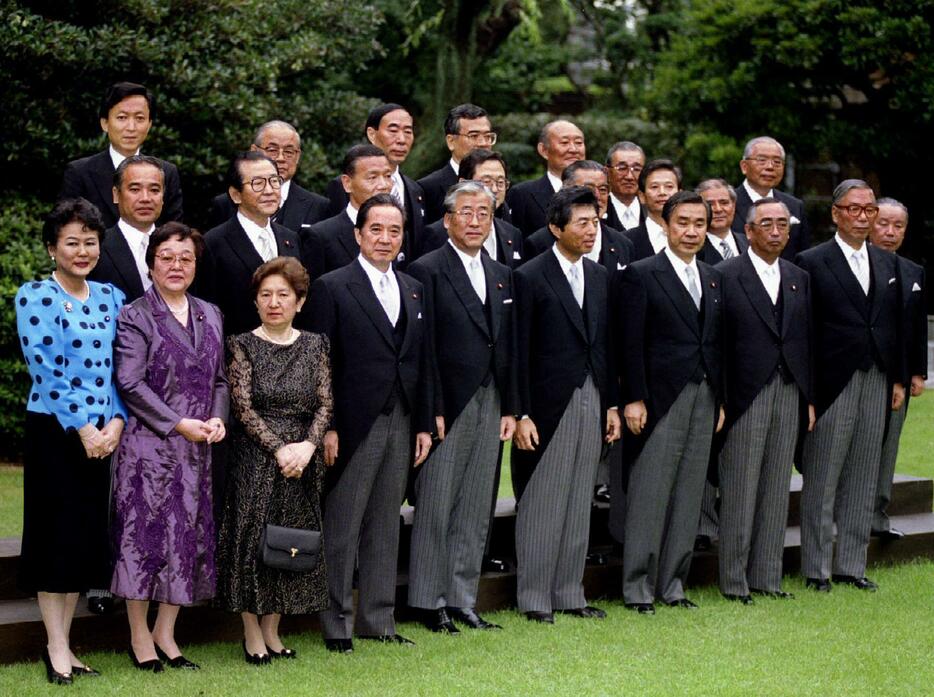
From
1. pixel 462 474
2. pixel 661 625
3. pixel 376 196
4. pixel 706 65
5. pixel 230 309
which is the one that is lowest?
pixel 661 625

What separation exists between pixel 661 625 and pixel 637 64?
1880 centimetres

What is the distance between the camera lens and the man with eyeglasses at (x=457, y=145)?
8.22 meters

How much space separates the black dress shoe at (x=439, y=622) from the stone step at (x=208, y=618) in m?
0.14

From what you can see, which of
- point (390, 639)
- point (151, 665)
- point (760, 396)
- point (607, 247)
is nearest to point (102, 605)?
point (151, 665)

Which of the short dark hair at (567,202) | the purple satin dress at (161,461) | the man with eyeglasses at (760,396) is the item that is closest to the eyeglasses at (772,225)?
the man with eyeglasses at (760,396)

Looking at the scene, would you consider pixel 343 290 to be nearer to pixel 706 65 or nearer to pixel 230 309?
pixel 230 309

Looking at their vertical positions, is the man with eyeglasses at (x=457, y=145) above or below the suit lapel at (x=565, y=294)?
above

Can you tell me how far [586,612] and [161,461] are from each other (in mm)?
2342

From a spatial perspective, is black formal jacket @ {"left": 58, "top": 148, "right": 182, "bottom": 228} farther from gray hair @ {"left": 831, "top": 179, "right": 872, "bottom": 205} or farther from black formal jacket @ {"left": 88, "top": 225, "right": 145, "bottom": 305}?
gray hair @ {"left": 831, "top": 179, "right": 872, "bottom": 205}

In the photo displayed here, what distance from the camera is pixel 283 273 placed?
6.32 meters

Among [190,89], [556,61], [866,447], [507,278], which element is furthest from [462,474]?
[556,61]

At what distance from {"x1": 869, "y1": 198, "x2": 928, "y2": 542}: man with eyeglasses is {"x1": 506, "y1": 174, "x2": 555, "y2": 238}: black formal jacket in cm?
188

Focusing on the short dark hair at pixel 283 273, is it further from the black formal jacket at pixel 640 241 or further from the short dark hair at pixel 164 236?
the black formal jacket at pixel 640 241

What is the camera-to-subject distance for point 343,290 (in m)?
6.70
